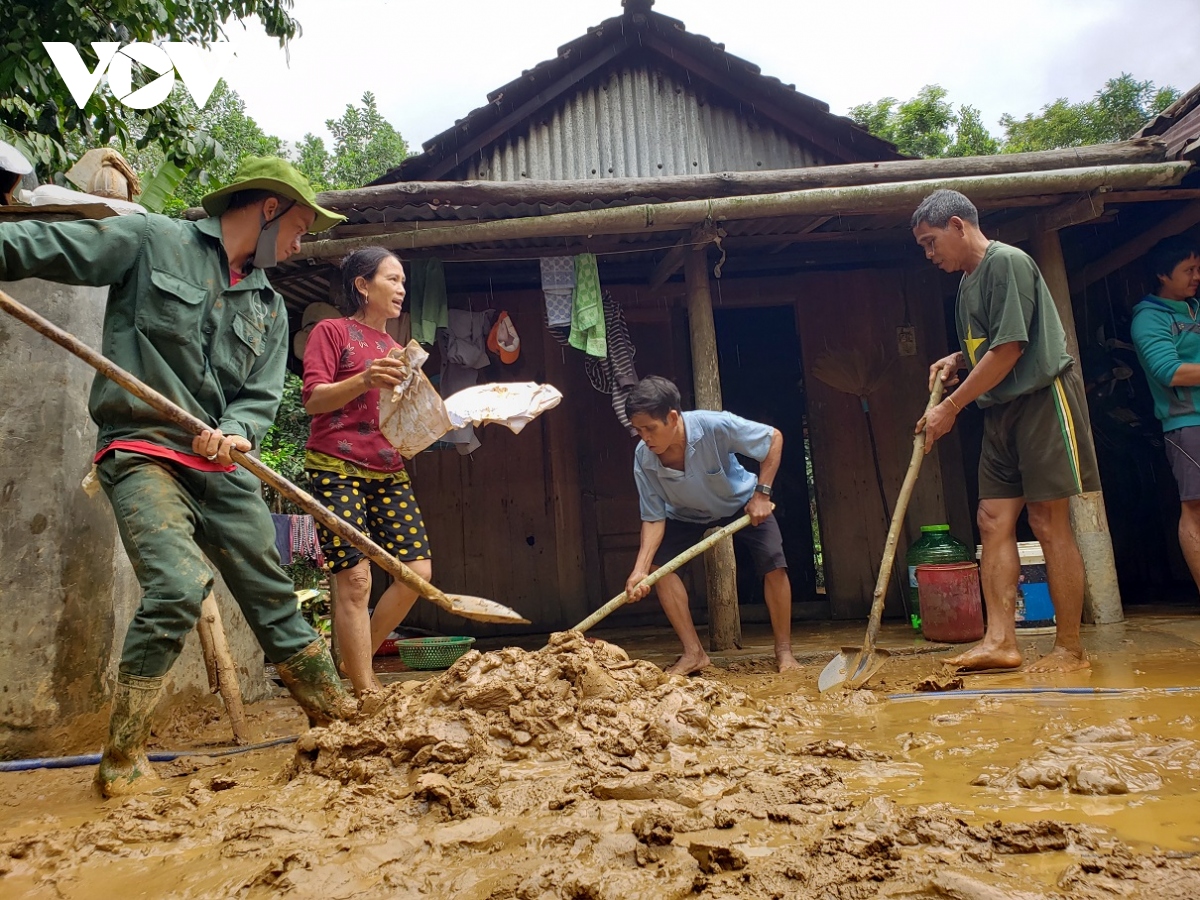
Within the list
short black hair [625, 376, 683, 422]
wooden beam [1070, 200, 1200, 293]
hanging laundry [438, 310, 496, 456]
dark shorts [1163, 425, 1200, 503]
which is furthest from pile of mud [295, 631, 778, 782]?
wooden beam [1070, 200, 1200, 293]

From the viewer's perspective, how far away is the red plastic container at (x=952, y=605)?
4.64m

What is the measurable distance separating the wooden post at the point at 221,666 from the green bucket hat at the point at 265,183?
1.49 meters

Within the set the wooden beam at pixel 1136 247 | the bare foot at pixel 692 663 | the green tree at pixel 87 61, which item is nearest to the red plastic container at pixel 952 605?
the bare foot at pixel 692 663

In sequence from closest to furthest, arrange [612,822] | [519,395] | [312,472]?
[612,822]
[312,472]
[519,395]

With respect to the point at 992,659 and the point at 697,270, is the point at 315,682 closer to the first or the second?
the point at 992,659

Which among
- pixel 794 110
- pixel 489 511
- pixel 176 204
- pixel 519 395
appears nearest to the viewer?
pixel 519 395

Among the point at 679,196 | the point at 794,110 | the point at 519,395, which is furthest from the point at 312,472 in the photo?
the point at 794,110

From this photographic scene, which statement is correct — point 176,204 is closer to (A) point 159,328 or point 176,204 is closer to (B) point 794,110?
(B) point 794,110

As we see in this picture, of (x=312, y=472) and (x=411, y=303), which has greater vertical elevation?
(x=411, y=303)

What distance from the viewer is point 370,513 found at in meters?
3.47

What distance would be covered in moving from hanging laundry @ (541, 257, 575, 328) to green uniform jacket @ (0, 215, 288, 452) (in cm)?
269

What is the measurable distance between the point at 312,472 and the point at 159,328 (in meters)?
1.03

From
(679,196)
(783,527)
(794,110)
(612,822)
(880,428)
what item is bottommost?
(612,822)

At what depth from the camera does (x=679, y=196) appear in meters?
4.75
